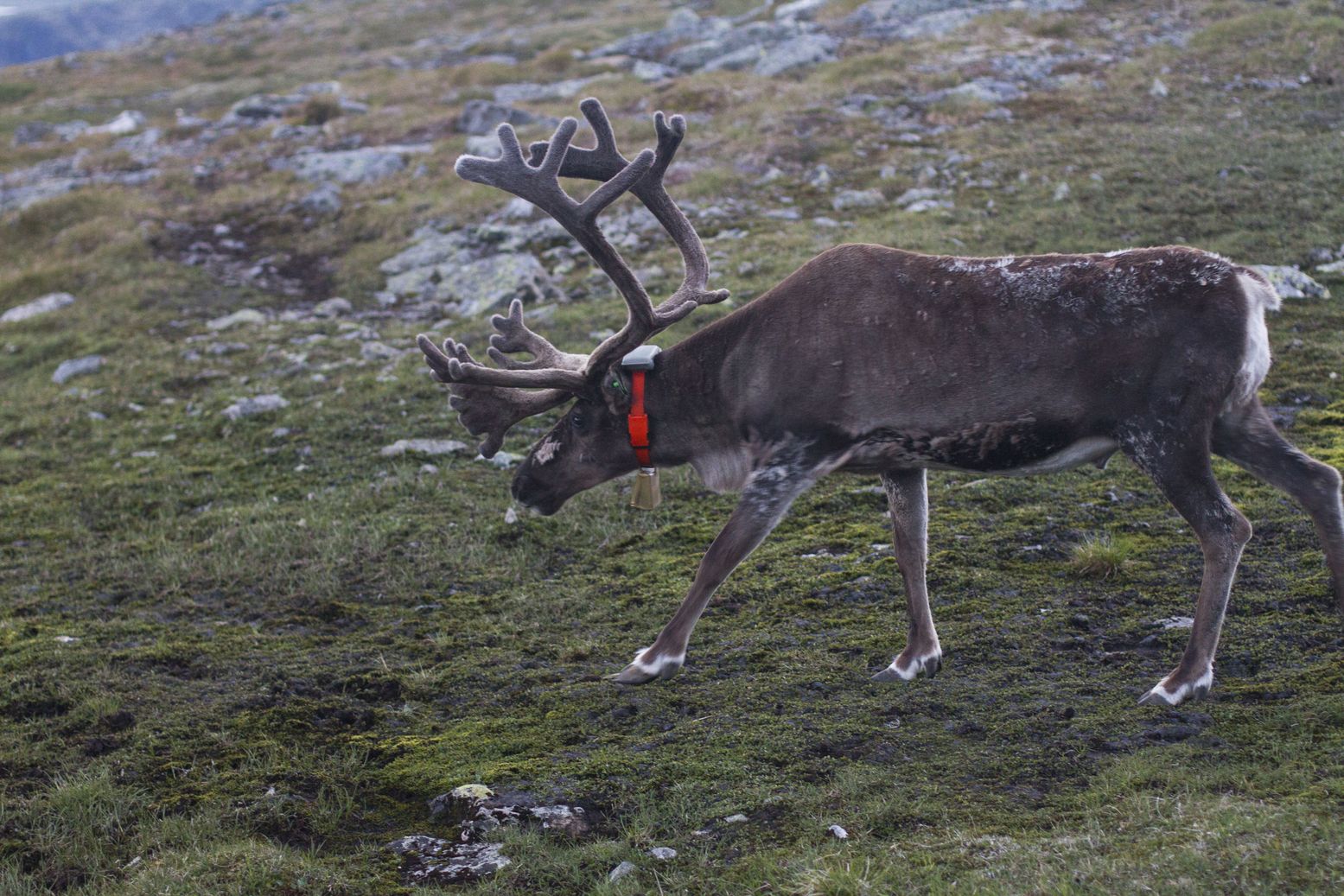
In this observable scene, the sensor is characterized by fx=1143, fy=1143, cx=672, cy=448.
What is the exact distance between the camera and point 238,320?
15.0 metres

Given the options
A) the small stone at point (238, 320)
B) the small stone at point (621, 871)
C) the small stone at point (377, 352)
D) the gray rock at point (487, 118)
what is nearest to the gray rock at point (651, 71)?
the gray rock at point (487, 118)

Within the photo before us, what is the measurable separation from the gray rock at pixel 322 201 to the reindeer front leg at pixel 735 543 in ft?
51.2

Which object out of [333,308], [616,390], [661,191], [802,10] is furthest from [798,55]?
[616,390]

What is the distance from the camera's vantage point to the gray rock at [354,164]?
21.6 metres

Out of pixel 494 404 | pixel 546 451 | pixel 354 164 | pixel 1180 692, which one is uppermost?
pixel 494 404

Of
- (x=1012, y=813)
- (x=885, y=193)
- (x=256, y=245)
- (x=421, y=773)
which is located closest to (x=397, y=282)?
(x=256, y=245)

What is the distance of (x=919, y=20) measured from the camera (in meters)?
28.6

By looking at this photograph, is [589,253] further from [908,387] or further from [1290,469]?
[1290,469]

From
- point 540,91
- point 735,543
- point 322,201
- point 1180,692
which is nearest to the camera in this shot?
point 1180,692

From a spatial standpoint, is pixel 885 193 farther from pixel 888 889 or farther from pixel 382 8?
pixel 382 8

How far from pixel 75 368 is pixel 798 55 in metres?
18.3

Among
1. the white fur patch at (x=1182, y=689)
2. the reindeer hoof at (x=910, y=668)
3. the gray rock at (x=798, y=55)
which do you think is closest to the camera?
the white fur patch at (x=1182, y=689)

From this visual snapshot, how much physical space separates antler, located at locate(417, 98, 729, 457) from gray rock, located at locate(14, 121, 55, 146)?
34.4 meters

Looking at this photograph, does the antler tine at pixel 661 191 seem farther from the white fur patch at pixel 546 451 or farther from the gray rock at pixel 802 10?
the gray rock at pixel 802 10
